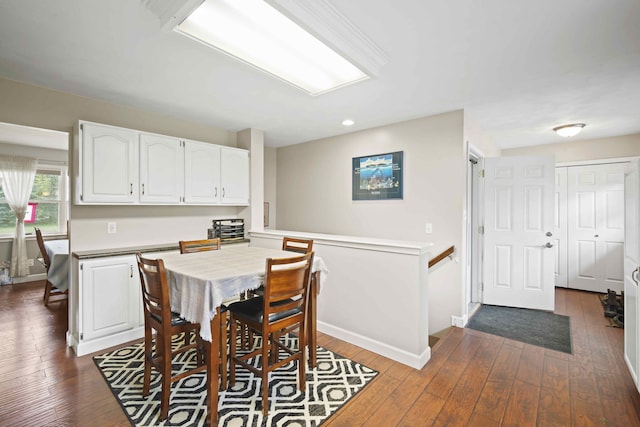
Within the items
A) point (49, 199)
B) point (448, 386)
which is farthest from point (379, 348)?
point (49, 199)

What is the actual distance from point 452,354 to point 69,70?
4.12 m

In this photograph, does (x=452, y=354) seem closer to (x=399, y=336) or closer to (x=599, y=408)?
(x=399, y=336)

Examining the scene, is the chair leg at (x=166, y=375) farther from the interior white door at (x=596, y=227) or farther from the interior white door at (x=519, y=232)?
the interior white door at (x=596, y=227)

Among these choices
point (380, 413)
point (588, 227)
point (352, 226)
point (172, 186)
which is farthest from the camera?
point (588, 227)

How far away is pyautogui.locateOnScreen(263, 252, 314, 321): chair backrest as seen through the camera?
1.81 meters

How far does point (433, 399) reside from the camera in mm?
2061

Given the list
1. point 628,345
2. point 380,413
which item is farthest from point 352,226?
point 628,345

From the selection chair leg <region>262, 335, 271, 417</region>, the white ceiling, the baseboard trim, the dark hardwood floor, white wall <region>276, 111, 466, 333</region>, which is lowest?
the dark hardwood floor

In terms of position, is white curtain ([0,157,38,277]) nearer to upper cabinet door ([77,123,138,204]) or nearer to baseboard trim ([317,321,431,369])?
upper cabinet door ([77,123,138,204])

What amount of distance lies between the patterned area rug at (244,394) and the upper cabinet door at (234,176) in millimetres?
1969

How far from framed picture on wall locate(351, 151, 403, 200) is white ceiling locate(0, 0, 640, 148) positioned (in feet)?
1.68

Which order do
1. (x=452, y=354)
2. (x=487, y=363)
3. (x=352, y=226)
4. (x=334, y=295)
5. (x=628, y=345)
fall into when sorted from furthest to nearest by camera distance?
(x=352, y=226) < (x=334, y=295) < (x=452, y=354) < (x=487, y=363) < (x=628, y=345)

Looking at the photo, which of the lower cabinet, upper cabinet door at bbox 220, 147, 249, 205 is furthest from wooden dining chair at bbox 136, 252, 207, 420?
upper cabinet door at bbox 220, 147, 249, 205

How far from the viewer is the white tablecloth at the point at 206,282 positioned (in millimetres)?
1712
